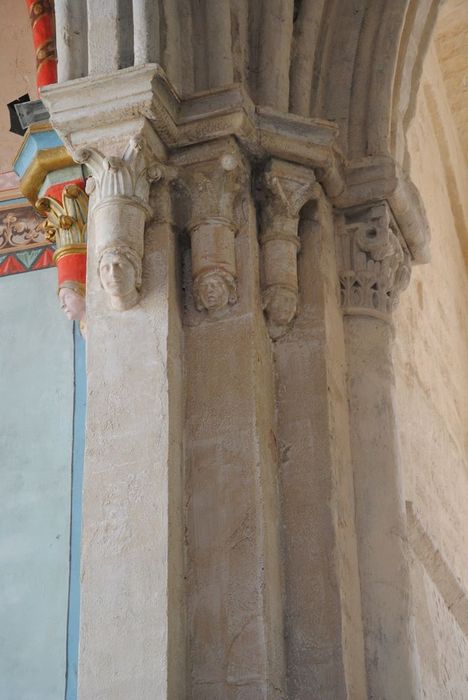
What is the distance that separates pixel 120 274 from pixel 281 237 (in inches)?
17.7

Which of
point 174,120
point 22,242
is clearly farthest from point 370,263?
point 22,242

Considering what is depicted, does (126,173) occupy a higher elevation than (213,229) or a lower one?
higher

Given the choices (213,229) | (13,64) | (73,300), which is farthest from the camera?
(13,64)

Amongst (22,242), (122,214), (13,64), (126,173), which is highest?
(13,64)

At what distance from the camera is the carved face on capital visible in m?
3.63

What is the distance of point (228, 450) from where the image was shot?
2838 millimetres

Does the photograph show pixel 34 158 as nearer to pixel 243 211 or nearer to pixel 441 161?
pixel 243 211

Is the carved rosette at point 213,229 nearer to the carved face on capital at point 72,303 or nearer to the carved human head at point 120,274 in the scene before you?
the carved human head at point 120,274

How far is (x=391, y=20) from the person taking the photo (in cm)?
350

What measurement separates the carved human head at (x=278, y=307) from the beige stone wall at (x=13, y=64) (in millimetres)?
1634

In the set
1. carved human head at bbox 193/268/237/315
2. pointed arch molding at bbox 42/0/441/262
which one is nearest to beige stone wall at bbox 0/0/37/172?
pointed arch molding at bbox 42/0/441/262

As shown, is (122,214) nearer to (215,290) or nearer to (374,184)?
(215,290)

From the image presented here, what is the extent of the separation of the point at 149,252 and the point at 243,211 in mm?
268

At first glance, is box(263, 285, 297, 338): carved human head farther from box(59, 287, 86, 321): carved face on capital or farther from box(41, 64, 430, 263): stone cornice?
box(59, 287, 86, 321): carved face on capital
